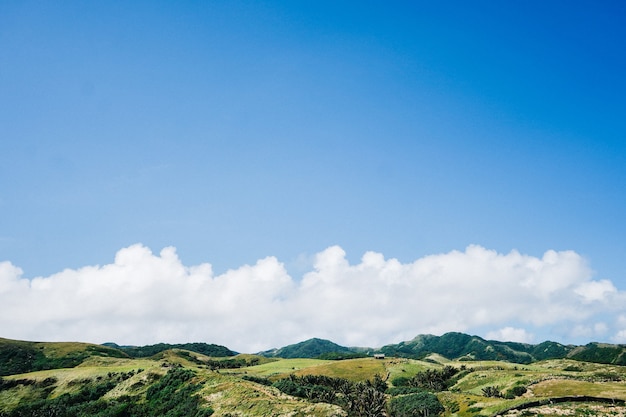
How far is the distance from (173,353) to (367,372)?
99.4 m

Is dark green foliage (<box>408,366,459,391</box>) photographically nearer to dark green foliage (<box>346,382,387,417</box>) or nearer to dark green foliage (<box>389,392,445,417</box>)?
dark green foliage (<box>389,392,445,417</box>)

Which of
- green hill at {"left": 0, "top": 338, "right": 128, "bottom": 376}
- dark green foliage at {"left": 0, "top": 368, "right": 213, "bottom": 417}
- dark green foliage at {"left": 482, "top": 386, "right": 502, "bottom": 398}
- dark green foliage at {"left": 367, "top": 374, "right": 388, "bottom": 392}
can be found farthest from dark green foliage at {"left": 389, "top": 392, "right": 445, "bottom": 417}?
green hill at {"left": 0, "top": 338, "right": 128, "bottom": 376}

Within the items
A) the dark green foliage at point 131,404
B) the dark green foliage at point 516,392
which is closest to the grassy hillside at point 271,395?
the dark green foliage at point 516,392

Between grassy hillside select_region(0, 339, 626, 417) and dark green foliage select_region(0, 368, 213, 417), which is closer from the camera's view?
grassy hillside select_region(0, 339, 626, 417)

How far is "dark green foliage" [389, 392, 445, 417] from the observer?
82375mm

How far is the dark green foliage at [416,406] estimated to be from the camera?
8238 centimetres

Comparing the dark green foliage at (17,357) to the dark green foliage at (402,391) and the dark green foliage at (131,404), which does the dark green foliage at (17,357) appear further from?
the dark green foliage at (402,391)

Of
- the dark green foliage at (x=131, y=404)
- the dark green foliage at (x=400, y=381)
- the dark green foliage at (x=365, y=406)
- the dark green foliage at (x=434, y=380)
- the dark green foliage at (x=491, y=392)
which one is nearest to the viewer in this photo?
the dark green foliage at (x=131, y=404)

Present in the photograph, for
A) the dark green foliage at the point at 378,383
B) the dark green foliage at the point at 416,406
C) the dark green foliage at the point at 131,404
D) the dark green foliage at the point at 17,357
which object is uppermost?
the dark green foliage at the point at 17,357

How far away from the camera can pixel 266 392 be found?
71.1 m

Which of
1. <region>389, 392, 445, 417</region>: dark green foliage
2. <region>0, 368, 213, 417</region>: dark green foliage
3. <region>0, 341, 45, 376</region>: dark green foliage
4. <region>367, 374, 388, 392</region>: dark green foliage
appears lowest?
<region>389, 392, 445, 417</region>: dark green foliage

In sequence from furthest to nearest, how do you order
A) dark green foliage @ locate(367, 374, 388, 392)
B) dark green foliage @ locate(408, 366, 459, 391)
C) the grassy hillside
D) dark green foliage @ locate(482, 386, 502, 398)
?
→ 1. dark green foliage @ locate(367, 374, 388, 392)
2. dark green foliage @ locate(408, 366, 459, 391)
3. dark green foliage @ locate(482, 386, 502, 398)
4. the grassy hillside

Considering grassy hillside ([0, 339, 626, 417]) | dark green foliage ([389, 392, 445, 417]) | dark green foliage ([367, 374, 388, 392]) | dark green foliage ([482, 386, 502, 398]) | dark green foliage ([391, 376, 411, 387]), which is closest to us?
grassy hillside ([0, 339, 626, 417])

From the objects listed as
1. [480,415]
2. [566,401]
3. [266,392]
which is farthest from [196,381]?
[566,401]
